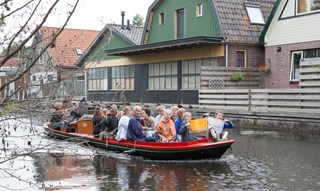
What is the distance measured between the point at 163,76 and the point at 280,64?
26.5 feet

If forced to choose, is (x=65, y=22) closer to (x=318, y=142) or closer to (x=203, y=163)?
(x=203, y=163)

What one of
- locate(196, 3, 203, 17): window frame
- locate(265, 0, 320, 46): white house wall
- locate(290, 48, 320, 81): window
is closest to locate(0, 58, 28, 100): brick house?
locate(265, 0, 320, 46): white house wall

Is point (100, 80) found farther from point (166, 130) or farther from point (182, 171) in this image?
point (182, 171)

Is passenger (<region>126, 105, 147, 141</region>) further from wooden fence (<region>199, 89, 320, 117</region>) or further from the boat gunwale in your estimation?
wooden fence (<region>199, 89, 320, 117</region>)

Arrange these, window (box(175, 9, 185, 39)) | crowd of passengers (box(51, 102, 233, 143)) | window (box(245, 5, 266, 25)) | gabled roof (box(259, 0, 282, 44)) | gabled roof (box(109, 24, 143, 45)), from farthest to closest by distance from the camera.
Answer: gabled roof (box(109, 24, 143, 45)), window (box(175, 9, 185, 39)), window (box(245, 5, 266, 25)), gabled roof (box(259, 0, 282, 44)), crowd of passengers (box(51, 102, 233, 143))

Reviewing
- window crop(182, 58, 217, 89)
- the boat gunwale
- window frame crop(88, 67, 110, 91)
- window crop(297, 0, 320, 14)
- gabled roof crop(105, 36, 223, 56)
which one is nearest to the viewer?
the boat gunwale

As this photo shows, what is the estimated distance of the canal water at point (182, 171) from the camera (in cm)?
1046

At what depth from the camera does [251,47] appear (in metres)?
27.7

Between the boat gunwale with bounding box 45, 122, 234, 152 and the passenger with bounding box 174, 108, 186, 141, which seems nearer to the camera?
the boat gunwale with bounding box 45, 122, 234, 152

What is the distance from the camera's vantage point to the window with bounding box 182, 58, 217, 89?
27.5m

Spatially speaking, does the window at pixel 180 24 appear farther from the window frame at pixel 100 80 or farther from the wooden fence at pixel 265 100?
the window frame at pixel 100 80

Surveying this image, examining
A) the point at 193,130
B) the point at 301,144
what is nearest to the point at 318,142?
the point at 301,144

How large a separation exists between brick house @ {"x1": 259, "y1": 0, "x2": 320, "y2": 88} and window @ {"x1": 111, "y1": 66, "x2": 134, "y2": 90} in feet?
36.1

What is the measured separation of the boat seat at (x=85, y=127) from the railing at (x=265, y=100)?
7838 millimetres
